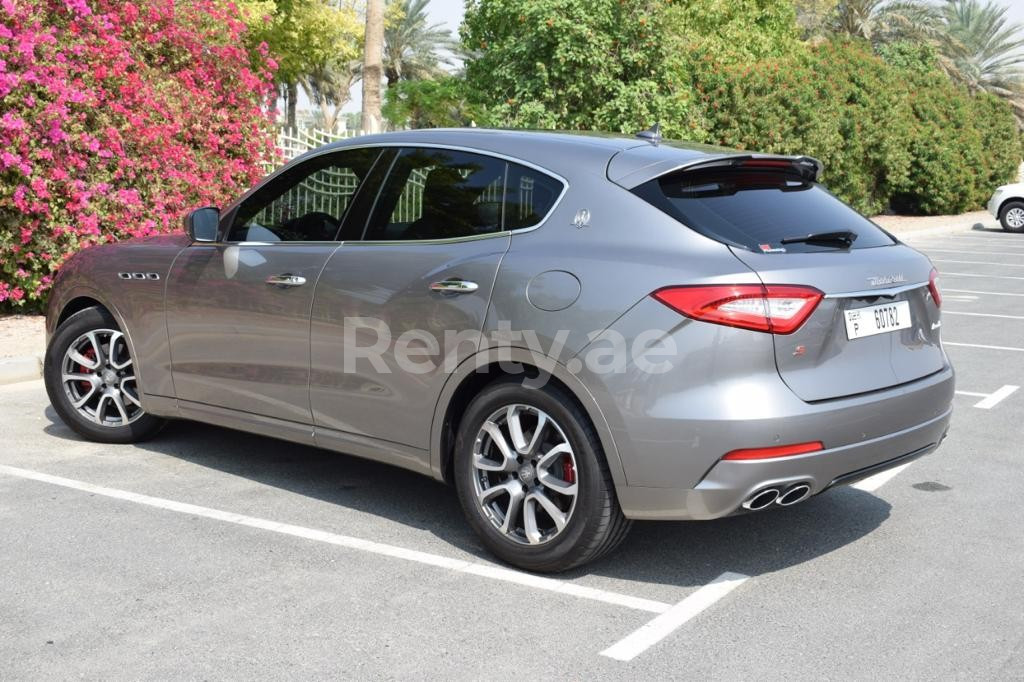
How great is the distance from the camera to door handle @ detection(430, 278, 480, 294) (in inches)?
184

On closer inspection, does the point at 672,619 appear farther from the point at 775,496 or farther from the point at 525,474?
the point at 525,474

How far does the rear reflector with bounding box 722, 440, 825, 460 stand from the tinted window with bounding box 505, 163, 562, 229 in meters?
1.23

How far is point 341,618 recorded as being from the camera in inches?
163

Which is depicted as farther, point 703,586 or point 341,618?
point 703,586

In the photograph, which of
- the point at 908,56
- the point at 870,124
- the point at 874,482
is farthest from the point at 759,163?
the point at 908,56

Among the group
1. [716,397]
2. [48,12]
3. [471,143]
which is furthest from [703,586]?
[48,12]

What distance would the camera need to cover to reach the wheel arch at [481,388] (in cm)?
429

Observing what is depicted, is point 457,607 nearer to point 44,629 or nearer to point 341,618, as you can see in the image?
point 341,618

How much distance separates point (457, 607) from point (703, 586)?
0.97 metres

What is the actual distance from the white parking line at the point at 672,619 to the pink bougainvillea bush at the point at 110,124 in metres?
7.66

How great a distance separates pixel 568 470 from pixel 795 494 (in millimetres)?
847

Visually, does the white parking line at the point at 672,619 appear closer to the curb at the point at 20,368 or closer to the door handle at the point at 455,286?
the door handle at the point at 455,286

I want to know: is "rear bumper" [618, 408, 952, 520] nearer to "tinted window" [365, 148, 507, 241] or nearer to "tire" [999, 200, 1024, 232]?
"tinted window" [365, 148, 507, 241]

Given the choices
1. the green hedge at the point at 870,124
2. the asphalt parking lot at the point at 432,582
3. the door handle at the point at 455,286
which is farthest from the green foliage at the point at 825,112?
the door handle at the point at 455,286
